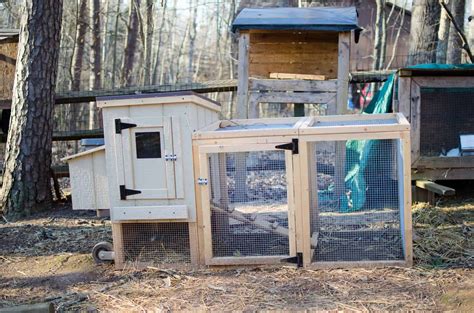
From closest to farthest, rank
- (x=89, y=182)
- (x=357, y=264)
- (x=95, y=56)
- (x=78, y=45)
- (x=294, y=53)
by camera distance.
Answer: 1. (x=357, y=264)
2. (x=89, y=182)
3. (x=294, y=53)
4. (x=95, y=56)
5. (x=78, y=45)

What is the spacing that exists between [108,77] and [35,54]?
1317 centimetres

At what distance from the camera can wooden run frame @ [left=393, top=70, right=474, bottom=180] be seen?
5766 mm

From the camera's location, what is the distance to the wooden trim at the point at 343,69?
6.19 meters

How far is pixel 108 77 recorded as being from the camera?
1888 cm

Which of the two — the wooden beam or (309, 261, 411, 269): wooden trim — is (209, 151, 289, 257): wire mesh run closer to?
(309, 261, 411, 269): wooden trim

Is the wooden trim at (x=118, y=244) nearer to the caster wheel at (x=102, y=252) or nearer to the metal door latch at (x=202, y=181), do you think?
the caster wheel at (x=102, y=252)

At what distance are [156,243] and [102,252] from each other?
46 cm

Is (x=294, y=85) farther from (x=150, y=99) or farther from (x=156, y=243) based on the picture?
(x=156, y=243)

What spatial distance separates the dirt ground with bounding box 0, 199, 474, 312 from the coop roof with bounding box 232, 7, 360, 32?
2.58 m

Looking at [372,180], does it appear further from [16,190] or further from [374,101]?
[16,190]

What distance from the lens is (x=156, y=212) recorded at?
406 cm

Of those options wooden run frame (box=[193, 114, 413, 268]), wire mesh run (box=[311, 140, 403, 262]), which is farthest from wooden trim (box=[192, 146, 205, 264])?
wire mesh run (box=[311, 140, 403, 262])

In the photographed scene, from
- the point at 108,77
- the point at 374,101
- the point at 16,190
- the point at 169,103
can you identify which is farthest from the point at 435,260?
the point at 108,77

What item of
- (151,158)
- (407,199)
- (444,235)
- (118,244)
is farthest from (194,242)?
(444,235)
